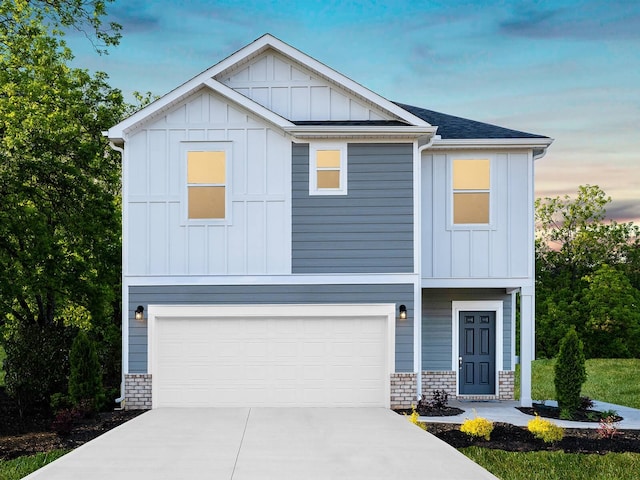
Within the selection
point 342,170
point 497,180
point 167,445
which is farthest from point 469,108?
point 167,445

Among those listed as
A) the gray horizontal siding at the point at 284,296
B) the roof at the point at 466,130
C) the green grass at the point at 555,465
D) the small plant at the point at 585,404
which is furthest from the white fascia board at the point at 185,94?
the small plant at the point at 585,404

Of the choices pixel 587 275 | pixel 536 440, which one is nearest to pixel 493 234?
pixel 536 440

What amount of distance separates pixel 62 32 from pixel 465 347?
41.0 ft

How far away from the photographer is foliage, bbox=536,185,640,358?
101 ft

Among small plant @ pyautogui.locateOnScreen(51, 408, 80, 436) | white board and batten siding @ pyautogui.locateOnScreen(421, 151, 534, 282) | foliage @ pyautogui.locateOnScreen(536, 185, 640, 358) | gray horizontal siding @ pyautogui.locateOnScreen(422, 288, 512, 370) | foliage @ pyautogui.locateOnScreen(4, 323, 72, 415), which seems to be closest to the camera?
small plant @ pyautogui.locateOnScreen(51, 408, 80, 436)

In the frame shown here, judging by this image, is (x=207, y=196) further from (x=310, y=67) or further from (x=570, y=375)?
(x=570, y=375)

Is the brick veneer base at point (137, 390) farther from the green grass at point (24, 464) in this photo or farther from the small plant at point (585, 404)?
the small plant at point (585, 404)

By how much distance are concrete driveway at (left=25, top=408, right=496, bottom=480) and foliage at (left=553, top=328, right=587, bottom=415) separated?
350 cm

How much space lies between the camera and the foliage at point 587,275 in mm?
30734

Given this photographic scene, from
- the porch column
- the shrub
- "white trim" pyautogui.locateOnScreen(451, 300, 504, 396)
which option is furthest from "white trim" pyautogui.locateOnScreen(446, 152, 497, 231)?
the shrub

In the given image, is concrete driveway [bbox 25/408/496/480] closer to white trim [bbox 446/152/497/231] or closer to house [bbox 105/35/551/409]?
house [bbox 105/35/551/409]

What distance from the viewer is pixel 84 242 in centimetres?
1719

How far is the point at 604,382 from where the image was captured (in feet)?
69.6

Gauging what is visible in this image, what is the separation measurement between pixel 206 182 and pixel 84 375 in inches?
181
